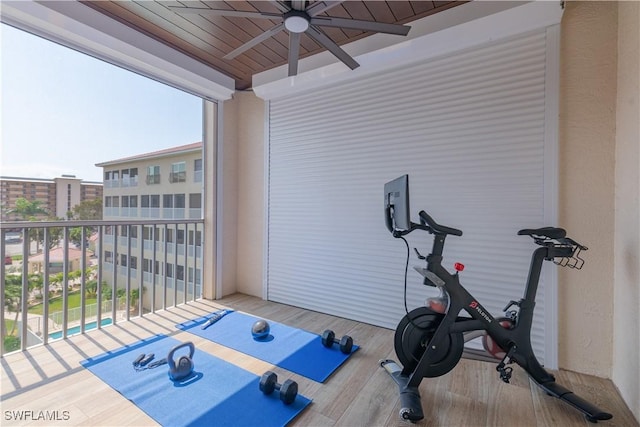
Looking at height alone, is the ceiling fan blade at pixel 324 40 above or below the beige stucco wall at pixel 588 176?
above

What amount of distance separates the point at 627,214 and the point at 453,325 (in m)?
1.20

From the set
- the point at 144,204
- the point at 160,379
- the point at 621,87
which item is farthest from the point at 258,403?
the point at 621,87

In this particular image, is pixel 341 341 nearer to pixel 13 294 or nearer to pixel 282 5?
pixel 282 5

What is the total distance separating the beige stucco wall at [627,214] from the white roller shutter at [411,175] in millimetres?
348

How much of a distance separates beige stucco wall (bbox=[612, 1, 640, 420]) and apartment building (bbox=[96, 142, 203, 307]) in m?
3.66

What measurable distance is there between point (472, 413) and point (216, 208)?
3.01 m

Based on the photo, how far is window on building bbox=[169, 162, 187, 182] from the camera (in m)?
3.06

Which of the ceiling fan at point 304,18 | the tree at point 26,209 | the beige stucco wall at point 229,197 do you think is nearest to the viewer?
the ceiling fan at point 304,18

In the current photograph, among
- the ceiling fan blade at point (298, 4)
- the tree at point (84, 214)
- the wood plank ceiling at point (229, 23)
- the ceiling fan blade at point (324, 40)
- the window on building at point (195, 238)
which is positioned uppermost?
the wood plank ceiling at point (229, 23)

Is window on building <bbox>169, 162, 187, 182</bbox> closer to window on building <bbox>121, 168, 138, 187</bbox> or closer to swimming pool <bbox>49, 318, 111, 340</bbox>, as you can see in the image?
window on building <bbox>121, 168, 138, 187</bbox>

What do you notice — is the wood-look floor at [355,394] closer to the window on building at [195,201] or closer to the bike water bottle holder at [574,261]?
the bike water bottle holder at [574,261]

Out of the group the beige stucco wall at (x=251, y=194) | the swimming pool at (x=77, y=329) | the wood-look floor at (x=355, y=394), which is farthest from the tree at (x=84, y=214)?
the beige stucco wall at (x=251, y=194)

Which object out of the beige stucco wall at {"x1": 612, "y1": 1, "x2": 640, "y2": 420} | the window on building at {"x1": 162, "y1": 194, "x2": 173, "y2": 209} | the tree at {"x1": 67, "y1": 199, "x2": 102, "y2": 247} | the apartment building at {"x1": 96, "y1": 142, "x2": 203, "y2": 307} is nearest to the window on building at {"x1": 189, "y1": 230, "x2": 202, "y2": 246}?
the apartment building at {"x1": 96, "y1": 142, "x2": 203, "y2": 307}

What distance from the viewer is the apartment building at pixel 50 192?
195 centimetres
